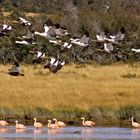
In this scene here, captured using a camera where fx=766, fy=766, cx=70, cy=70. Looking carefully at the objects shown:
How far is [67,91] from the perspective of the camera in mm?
27891

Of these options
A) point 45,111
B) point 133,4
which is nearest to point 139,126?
point 45,111

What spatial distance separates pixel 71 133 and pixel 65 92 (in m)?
6.88

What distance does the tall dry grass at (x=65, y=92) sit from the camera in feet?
79.9

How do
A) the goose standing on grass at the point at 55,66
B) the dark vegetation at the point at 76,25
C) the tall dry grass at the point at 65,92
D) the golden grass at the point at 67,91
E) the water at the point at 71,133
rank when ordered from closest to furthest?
1. the water at the point at 71,133
2. the goose standing on grass at the point at 55,66
3. the tall dry grass at the point at 65,92
4. the golden grass at the point at 67,91
5. the dark vegetation at the point at 76,25

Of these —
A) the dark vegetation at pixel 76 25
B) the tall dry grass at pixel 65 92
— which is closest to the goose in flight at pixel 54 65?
the tall dry grass at pixel 65 92

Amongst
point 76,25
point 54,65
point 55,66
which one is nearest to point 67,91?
point 54,65

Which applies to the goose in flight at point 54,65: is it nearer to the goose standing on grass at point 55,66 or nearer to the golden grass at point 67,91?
the goose standing on grass at point 55,66

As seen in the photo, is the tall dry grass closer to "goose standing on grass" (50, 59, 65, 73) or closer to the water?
"goose standing on grass" (50, 59, 65, 73)

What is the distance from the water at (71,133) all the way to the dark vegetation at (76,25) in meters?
5.87

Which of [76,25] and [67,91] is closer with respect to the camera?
[67,91]

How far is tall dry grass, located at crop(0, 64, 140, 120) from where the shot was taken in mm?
24344

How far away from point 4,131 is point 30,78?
12.7 m

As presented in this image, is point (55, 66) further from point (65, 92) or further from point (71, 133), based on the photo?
point (65, 92)

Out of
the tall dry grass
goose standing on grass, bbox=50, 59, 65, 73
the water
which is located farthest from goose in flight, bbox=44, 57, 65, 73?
the tall dry grass
